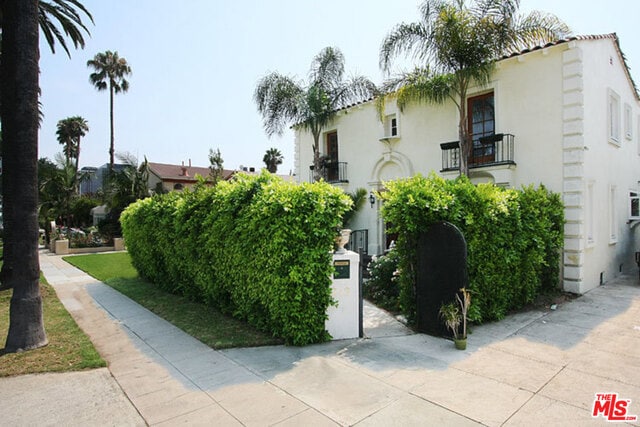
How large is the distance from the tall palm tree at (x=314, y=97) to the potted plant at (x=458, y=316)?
1080cm

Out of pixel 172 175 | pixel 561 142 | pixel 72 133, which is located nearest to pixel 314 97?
pixel 561 142

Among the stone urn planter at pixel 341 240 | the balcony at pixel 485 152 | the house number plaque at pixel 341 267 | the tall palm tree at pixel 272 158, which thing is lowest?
the house number plaque at pixel 341 267

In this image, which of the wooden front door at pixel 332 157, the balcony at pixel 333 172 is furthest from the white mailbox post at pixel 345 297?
the wooden front door at pixel 332 157

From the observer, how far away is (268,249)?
5656 mm

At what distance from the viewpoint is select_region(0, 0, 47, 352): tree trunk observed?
18.0ft

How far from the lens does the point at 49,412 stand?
12.5 feet

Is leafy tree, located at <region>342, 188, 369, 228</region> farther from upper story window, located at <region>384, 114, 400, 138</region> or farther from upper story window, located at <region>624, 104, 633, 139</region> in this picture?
upper story window, located at <region>624, 104, 633, 139</region>

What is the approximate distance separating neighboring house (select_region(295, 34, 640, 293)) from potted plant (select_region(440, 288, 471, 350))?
3127mm

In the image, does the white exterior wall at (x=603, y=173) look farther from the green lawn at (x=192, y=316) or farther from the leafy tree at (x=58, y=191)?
the leafy tree at (x=58, y=191)

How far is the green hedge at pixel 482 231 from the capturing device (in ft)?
20.7

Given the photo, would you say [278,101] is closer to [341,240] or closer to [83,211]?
[341,240]

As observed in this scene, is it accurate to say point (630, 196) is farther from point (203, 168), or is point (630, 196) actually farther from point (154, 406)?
point (203, 168)

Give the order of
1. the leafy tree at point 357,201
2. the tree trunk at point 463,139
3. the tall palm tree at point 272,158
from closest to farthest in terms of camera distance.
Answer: the tree trunk at point 463,139
the leafy tree at point 357,201
the tall palm tree at point 272,158

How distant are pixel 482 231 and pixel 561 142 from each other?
4.73 metres
